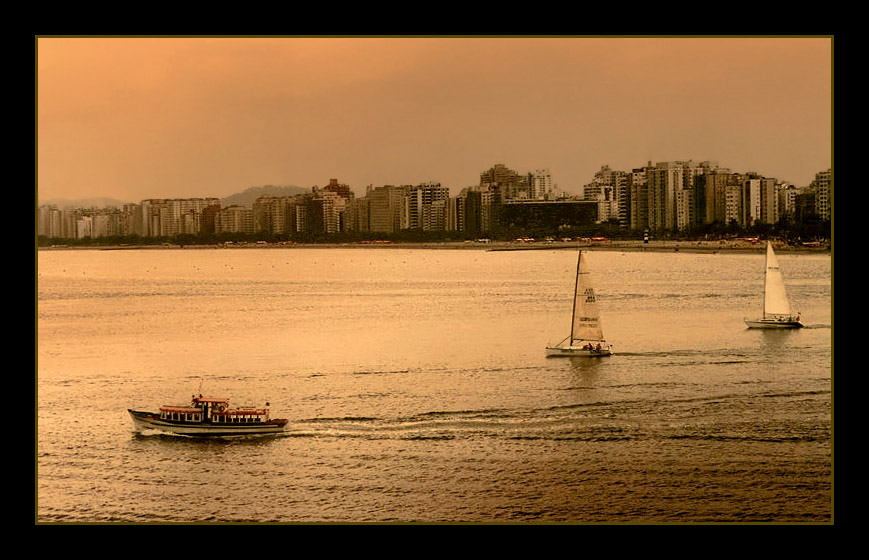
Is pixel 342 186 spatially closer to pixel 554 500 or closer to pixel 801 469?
pixel 554 500

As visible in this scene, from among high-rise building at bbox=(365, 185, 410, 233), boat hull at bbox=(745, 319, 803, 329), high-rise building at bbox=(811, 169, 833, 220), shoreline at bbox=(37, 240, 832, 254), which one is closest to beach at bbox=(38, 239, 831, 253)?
shoreline at bbox=(37, 240, 832, 254)

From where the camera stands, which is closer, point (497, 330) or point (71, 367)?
point (71, 367)

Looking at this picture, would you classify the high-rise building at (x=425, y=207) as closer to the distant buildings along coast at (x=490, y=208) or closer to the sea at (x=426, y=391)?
the distant buildings along coast at (x=490, y=208)

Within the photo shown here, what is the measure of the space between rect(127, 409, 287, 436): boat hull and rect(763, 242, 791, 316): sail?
11.7 ft

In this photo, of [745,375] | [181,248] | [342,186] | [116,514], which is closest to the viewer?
[116,514]

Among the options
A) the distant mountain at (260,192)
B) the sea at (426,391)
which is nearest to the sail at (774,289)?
the sea at (426,391)

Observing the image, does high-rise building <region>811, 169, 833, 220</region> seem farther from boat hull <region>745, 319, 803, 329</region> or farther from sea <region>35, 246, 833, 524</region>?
boat hull <region>745, 319, 803, 329</region>

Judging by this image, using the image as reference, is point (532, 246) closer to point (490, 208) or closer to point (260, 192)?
point (490, 208)

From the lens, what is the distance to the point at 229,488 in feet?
18.8

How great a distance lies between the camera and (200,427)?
20.8 ft

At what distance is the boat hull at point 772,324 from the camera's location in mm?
7854

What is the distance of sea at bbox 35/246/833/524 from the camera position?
551 cm
